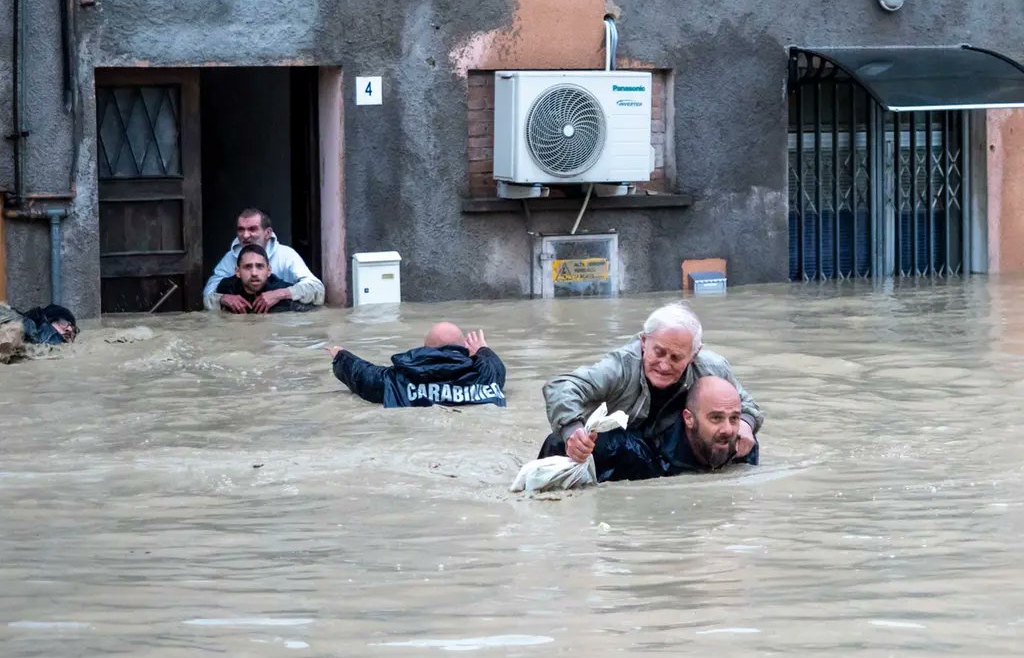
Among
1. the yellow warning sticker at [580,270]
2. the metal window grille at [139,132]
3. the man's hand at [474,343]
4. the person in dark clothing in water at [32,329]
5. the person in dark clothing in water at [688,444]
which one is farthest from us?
the yellow warning sticker at [580,270]

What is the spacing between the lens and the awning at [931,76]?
14531 mm

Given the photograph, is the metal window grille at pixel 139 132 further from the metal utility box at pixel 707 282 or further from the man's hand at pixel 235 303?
the metal utility box at pixel 707 282

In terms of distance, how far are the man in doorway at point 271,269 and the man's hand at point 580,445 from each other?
6588 mm

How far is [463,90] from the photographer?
14.3 metres

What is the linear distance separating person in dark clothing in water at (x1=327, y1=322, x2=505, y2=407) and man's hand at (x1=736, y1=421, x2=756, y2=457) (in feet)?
6.86

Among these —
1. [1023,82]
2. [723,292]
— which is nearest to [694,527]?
[723,292]

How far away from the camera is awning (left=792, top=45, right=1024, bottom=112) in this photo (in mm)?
14531

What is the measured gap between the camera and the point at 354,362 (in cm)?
949

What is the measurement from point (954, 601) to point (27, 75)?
985cm

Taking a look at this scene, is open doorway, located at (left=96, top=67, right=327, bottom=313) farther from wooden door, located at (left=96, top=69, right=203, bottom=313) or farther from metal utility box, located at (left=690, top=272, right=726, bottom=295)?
metal utility box, located at (left=690, top=272, right=726, bottom=295)

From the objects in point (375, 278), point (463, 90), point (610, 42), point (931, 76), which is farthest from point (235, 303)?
point (931, 76)

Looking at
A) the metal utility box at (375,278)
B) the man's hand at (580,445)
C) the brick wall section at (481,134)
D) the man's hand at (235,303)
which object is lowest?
the man's hand at (580,445)

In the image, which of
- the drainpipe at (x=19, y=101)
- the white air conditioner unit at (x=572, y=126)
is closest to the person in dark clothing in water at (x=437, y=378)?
the drainpipe at (x=19, y=101)

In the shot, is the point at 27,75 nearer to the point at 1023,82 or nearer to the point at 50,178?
the point at 50,178
